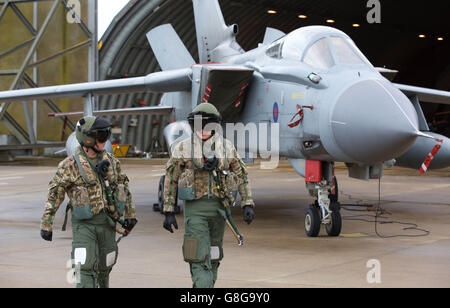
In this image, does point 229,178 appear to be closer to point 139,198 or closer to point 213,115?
point 213,115

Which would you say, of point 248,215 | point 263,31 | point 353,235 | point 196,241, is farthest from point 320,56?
point 263,31

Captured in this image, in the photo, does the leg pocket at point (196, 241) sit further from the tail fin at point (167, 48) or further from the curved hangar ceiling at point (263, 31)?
the curved hangar ceiling at point (263, 31)

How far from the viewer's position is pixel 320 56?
938cm

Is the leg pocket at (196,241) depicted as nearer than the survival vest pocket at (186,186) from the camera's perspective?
Yes

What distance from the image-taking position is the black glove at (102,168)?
5.52 metres

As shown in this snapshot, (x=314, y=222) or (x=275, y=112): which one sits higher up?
(x=275, y=112)

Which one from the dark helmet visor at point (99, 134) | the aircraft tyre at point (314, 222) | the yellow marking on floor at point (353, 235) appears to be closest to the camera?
the dark helmet visor at point (99, 134)

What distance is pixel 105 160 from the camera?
5531 millimetres

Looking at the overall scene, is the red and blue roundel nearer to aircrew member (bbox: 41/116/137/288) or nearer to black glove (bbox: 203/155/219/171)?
black glove (bbox: 203/155/219/171)

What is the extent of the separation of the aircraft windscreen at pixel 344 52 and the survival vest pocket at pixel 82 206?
16.1 ft

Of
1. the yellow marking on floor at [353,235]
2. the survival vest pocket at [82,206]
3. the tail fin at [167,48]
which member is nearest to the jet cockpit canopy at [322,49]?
the yellow marking on floor at [353,235]

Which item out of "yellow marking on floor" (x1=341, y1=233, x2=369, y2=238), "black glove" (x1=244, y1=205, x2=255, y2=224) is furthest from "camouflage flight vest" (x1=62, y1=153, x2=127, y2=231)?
"yellow marking on floor" (x1=341, y1=233, x2=369, y2=238)

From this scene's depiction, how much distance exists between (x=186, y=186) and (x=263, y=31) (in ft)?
103

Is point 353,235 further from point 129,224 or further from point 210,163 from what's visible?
point 129,224
